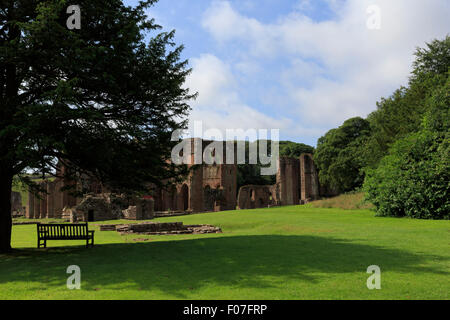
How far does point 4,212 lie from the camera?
10.4 metres

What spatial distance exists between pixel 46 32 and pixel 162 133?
4145 millimetres

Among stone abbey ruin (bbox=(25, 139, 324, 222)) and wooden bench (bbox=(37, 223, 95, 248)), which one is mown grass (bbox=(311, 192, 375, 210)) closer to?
stone abbey ruin (bbox=(25, 139, 324, 222))

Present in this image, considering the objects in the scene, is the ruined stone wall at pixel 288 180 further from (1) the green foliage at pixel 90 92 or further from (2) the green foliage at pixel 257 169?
(1) the green foliage at pixel 90 92

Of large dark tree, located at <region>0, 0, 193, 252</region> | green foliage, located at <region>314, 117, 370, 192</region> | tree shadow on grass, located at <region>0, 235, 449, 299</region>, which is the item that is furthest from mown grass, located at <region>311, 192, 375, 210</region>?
large dark tree, located at <region>0, 0, 193, 252</region>

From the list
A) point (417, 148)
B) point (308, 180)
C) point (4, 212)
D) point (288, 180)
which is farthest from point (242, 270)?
point (288, 180)

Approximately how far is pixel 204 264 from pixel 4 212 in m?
7.08

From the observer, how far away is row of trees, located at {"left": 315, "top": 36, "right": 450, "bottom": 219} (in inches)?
727

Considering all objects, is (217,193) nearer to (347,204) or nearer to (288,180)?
(288,180)

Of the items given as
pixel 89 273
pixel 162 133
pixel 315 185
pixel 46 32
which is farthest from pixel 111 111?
pixel 315 185

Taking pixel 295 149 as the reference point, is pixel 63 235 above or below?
below

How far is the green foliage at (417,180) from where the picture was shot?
18.1 metres

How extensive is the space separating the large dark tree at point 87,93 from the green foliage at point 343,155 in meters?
33.9

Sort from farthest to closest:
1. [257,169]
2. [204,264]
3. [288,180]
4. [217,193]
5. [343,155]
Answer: [257,169] < [288,180] < [217,193] < [343,155] < [204,264]

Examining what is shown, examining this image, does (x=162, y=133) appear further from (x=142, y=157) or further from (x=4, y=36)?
(x=4, y=36)
